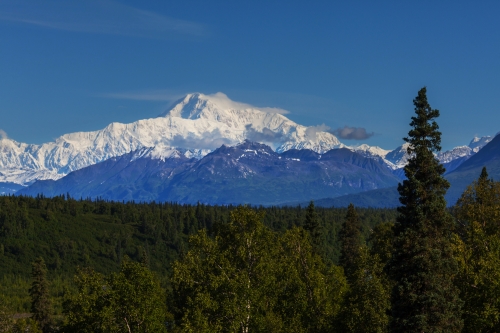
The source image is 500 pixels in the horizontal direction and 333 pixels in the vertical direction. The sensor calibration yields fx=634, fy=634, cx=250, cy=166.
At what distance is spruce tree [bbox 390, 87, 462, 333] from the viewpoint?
4481 cm

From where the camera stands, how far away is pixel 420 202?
47.0 metres

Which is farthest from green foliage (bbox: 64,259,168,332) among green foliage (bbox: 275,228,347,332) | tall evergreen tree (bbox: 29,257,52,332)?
tall evergreen tree (bbox: 29,257,52,332)

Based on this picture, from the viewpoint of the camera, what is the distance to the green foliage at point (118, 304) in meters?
49.2

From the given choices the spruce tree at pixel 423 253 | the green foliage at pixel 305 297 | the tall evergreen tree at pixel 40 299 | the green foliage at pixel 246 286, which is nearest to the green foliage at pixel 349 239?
the tall evergreen tree at pixel 40 299

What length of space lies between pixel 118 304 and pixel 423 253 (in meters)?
23.6

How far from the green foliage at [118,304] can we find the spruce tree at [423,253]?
19.0 meters

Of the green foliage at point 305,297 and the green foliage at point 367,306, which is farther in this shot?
the green foliage at point 305,297

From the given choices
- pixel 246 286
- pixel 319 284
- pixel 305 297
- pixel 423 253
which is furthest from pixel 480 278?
pixel 246 286

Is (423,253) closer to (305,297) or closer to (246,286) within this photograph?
(246,286)

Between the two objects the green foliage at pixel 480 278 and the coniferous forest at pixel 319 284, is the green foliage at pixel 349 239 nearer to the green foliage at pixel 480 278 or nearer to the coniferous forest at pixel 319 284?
the green foliage at pixel 480 278

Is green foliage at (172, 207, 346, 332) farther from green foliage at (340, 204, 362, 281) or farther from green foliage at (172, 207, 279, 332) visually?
green foliage at (340, 204, 362, 281)

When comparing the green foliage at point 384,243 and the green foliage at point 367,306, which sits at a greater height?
the green foliage at point 384,243

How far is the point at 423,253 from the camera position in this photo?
149 ft

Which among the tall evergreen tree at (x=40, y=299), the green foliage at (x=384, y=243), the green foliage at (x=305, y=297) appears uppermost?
the green foliage at (x=384, y=243)
